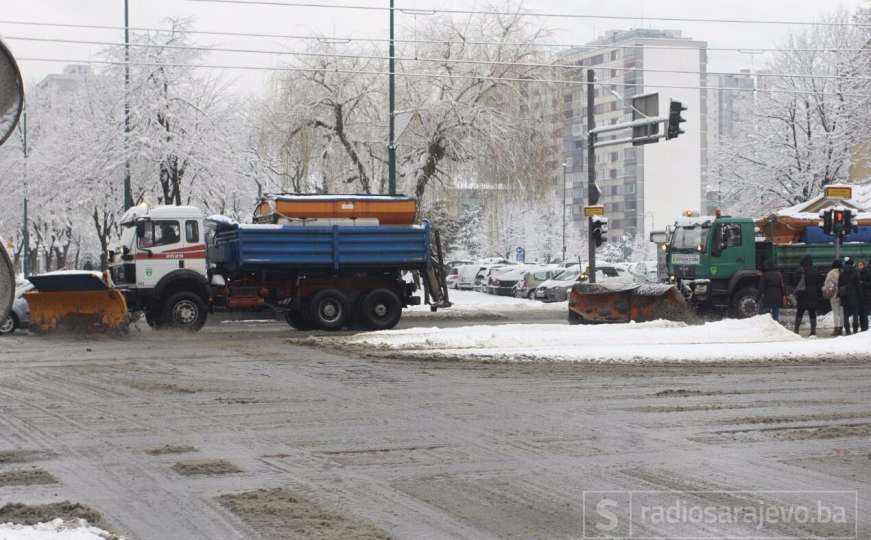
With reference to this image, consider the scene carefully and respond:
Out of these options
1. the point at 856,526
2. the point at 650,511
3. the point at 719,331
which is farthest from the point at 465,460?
the point at 719,331

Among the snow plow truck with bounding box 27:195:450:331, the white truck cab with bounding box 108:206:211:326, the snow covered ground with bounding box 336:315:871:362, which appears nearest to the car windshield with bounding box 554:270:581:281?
the snow plow truck with bounding box 27:195:450:331

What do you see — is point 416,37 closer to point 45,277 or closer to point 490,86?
point 490,86

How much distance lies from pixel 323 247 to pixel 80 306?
17.7 ft

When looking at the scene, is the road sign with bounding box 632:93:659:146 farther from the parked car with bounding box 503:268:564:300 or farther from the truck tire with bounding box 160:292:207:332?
the parked car with bounding box 503:268:564:300

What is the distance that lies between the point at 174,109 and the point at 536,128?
14.3 metres

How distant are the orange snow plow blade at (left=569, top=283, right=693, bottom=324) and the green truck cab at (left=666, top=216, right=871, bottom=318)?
2.06 meters

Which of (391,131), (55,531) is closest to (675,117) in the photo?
(391,131)

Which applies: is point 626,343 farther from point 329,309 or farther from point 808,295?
point 329,309

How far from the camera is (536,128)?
Answer: 38.0m

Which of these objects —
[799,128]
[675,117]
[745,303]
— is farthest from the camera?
[799,128]

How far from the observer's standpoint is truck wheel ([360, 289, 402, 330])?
26328 millimetres

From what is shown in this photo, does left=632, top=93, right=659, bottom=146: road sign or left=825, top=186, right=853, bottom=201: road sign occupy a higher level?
left=632, top=93, right=659, bottom=146: road sign

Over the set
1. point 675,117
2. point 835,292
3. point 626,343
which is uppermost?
point 675,117

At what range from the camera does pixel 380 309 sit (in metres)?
26.5
